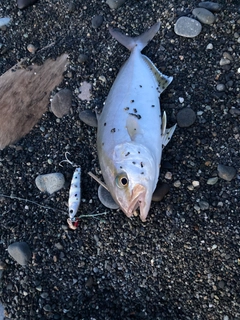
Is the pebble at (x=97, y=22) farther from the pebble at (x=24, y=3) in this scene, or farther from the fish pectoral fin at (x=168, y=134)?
the fish pectoral fin at (x=168, y=134)

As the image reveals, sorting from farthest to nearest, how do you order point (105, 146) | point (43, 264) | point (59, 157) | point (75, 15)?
point (75, 15) → point (59, 157) → point (43, 264) → point (105, 146)

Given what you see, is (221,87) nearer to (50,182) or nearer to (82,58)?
(82,58)

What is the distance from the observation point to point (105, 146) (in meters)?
3.20

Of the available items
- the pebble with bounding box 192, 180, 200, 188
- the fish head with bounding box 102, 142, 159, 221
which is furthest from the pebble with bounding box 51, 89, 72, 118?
the pebble with bounding box 192, 180, 200, 188

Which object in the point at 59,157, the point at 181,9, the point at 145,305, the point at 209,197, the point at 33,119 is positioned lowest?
the point at 145,305

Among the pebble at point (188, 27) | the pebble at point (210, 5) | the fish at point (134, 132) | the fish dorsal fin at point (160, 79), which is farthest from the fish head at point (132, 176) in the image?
the pebble at point (210, 5)

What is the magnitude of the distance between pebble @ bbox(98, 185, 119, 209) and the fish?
8.8 inches

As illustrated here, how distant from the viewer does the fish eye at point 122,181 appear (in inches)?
118

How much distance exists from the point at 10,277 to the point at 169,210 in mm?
1691

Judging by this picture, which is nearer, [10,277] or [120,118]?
[120,118]

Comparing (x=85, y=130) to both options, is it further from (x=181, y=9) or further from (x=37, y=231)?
(x=181, y=9)

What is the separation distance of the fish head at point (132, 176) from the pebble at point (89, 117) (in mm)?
692

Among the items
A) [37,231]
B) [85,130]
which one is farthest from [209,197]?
[37,231]

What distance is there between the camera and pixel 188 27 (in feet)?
12.3
